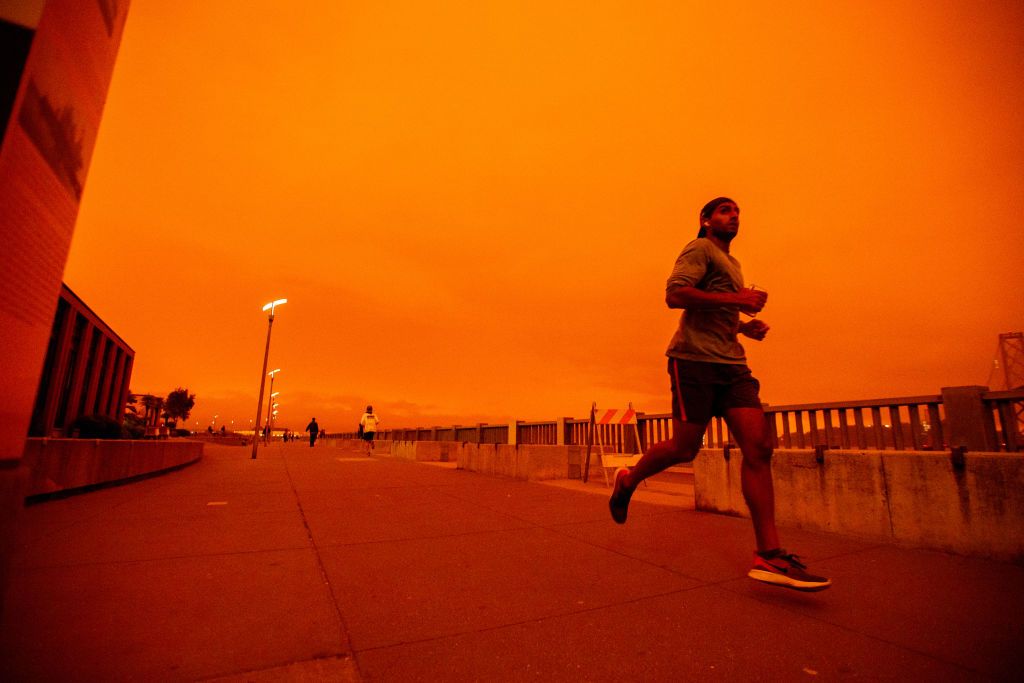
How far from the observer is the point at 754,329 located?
3.29m

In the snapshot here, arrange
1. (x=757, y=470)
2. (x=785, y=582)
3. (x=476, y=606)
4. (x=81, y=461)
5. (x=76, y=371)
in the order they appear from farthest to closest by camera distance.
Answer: (x=76, y=371) → (x=81, y=461) → (x=757, y=470) → (x=785, y=582) → (x=476, y=606)

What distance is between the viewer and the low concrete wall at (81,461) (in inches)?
198

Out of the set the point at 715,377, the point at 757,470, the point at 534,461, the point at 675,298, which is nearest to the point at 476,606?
the point at 757,470

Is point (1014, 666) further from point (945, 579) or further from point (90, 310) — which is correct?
point (90, 310)

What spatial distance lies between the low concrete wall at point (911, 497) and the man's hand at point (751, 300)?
81.8 inches

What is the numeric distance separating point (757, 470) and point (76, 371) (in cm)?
1944

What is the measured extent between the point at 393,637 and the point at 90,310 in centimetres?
1914

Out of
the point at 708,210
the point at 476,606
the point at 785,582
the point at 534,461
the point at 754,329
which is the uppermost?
the point at 708,210

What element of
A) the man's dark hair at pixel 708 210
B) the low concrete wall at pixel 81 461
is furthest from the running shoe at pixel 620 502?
the low concrete wall at pixel 81 461

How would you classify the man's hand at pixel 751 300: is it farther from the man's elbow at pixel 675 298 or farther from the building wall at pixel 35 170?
the building wall at pixel 35 170

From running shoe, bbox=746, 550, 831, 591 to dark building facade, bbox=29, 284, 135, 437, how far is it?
42.3ft

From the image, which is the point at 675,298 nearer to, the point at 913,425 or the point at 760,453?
the point at 760,453

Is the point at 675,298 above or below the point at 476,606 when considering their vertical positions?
above

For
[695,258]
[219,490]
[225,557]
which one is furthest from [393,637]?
[219,490]
